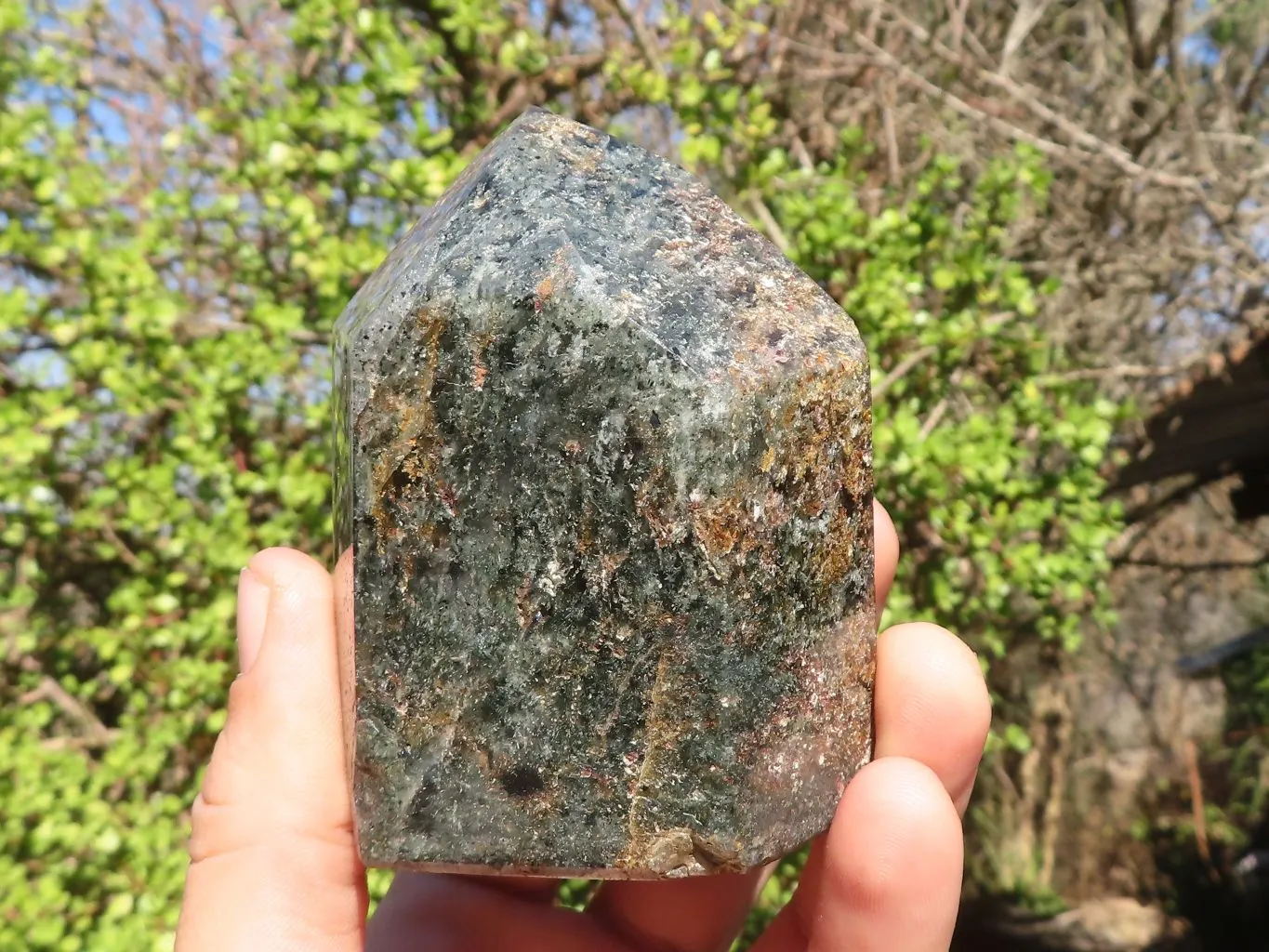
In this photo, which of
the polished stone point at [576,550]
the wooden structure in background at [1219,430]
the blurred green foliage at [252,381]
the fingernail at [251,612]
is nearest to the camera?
the polished stone point at [576,550]

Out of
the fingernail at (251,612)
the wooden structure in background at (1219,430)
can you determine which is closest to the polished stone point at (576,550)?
the fingernail at (251,612)

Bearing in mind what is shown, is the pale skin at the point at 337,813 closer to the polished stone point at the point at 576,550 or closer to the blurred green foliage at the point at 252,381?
the polished stone point at the point at 576,550

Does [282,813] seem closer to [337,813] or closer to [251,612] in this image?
[337,813]

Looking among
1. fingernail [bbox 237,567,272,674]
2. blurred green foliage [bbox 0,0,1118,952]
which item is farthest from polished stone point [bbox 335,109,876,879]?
blurred green foliage [bbox 0,0,1118,952]

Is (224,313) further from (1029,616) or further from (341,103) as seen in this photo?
(1029,616)

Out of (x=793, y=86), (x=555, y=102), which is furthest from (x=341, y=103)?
(x=793, y=86)
